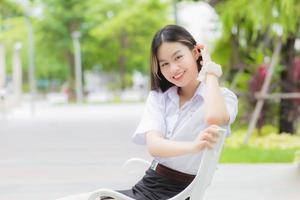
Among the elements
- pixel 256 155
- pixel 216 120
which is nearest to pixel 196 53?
pixel 216 120

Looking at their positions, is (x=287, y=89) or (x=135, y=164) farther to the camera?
(x=287, y=89)

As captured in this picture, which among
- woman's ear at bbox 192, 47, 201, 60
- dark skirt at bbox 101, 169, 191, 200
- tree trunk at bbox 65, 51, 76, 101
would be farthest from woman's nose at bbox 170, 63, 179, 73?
tree trunk at bbox 65, 51, 76, 101

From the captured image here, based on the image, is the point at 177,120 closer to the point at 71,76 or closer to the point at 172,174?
the point at 172,174

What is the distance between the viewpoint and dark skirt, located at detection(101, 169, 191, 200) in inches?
107

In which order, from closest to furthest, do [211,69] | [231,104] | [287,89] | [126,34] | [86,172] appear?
[211,69]
[231,104]
[86,172]
[287,89]
[126,34]

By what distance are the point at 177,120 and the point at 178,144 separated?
207 mm

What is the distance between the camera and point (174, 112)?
9.05 ft

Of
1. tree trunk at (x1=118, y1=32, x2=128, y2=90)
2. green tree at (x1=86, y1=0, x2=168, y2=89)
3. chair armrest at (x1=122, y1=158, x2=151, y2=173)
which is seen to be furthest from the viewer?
tree trunk at (x1=118, y1=32, x2=128, y2=90)

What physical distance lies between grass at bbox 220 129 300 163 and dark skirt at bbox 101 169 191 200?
5.44 m

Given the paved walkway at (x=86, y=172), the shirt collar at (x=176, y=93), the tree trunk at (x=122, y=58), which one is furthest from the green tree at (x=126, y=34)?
the shirt collar at (x=176, y=93)

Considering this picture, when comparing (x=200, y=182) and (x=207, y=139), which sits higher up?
(x=207, y=139)

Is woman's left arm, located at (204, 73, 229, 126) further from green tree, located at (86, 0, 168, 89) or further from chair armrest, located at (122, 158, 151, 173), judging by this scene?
green tree, located at (86, 0, 168, 89)

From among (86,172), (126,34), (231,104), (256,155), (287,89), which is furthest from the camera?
(126,34)

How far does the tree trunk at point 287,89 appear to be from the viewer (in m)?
12.3
